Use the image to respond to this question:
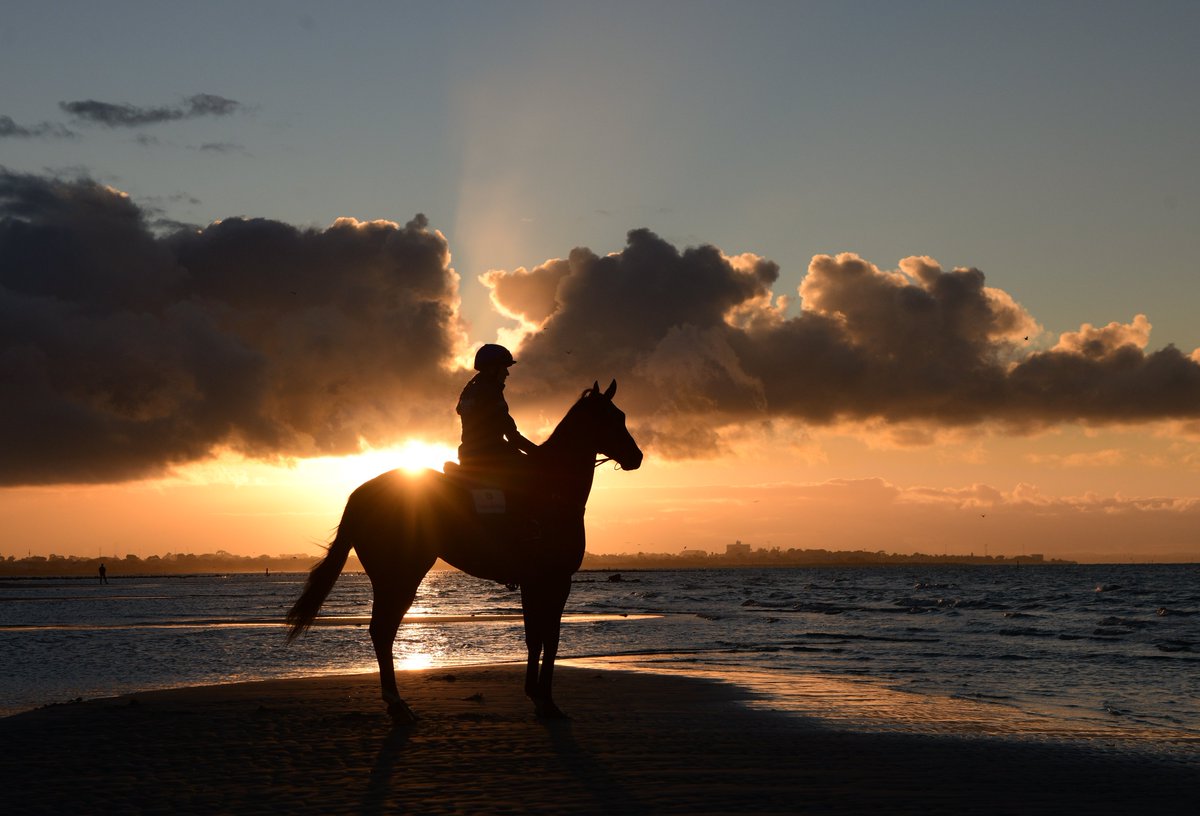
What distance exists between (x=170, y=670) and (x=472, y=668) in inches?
244

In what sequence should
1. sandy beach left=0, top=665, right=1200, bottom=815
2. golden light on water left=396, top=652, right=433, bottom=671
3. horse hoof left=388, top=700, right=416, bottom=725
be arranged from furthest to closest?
golden light on water left=396, top=652, right=433, bottom=671 → horse hoof left=388, top=700, right=416, bottom=725 → sandy beach left=0, top=665, right=1200, bottom=815

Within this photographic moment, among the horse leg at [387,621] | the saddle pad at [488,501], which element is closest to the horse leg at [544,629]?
the saddle pad at [488,501]

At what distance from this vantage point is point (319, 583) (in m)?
12.0

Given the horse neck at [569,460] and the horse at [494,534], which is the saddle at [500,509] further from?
the horse neck at [569,460]

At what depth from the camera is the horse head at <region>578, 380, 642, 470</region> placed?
1202 cm

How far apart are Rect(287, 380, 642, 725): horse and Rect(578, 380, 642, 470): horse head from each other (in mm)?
11

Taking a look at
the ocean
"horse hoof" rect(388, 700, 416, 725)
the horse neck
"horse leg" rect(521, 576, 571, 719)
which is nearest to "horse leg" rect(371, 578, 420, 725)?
"horse hoof" rect(388, 700, 416, 725)

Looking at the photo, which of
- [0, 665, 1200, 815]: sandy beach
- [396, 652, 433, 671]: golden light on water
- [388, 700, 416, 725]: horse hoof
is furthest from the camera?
[396, 652, 433, 671]: golden light on water

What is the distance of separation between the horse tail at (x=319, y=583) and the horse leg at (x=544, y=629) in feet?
7.00

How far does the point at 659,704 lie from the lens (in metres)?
14.2

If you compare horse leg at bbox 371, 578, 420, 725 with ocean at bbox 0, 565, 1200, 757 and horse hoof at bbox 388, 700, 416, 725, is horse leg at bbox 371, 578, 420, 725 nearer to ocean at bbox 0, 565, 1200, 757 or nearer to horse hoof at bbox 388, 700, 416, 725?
horse hoof at bbox 388, 700, 416, 725

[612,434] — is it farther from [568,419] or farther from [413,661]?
[413,661]

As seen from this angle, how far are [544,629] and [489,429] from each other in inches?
91.2

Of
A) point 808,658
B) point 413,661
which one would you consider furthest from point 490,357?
point 808,658
